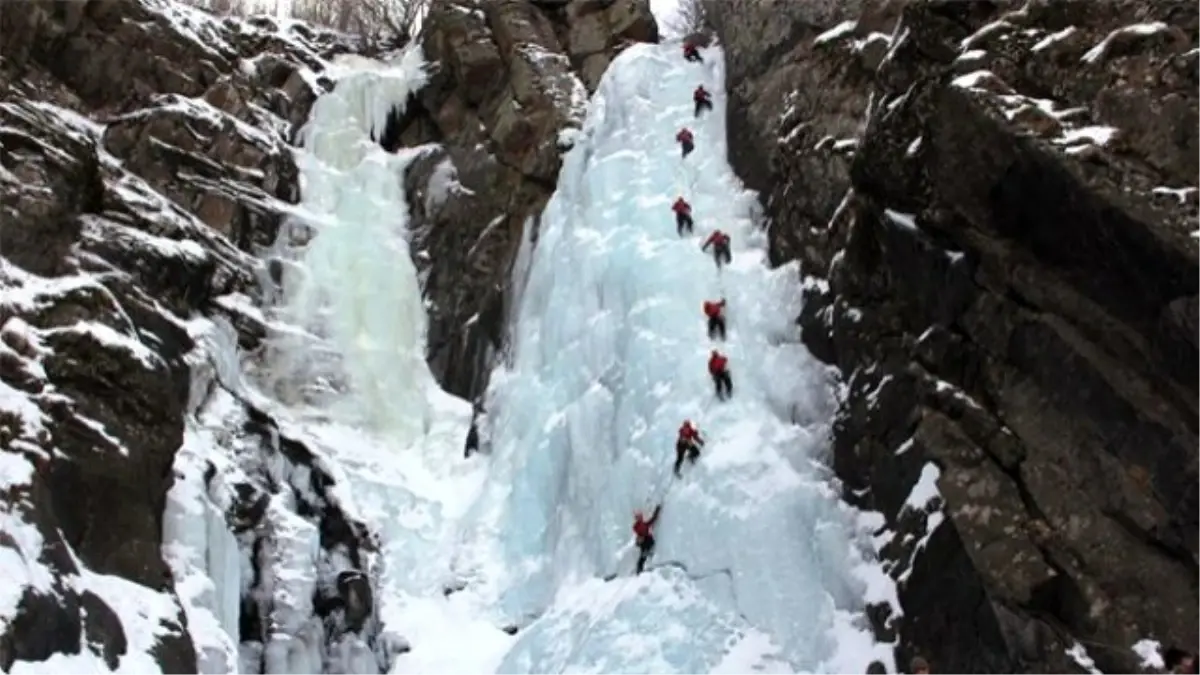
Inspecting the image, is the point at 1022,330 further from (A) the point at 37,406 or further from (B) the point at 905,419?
(A) the point at 37,406

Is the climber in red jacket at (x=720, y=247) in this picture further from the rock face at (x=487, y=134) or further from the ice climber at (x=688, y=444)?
the rock face at (x=487, y=134)

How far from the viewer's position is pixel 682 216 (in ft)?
59.1

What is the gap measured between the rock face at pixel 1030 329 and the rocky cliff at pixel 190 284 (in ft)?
21.6

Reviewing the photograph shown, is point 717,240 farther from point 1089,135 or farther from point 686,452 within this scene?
point 1089,135

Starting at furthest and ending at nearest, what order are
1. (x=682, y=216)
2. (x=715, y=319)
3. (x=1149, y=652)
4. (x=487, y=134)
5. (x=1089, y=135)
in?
(x=487, y=134) → (x=682, y=216) → (x=715, y=319) → (x=1089, y=135) → (x=1149, y=652)

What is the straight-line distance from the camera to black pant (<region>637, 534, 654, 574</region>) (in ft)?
47.8

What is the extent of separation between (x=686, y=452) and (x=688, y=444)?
19 centimetres

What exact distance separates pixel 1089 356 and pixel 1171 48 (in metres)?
2.67

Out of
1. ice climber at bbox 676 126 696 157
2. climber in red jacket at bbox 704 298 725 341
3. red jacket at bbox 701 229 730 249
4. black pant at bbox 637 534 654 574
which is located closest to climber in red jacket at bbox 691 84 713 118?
ice climber at bbox 676 126 696 157

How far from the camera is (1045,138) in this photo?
1134 cm

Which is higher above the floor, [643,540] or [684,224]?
[684,224]

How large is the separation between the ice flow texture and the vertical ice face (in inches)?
74.9

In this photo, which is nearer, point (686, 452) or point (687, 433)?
point (687, 433)

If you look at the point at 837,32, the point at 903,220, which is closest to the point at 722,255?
the point at 837,32
